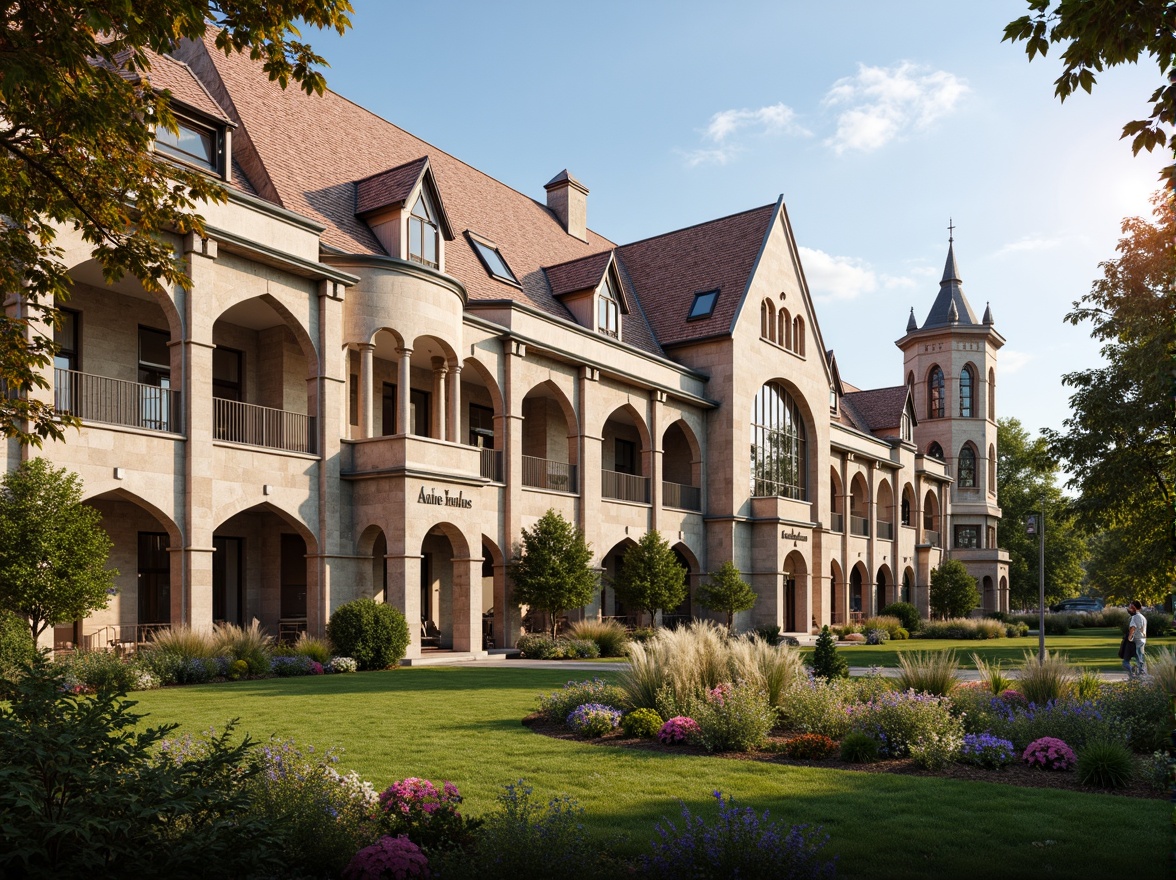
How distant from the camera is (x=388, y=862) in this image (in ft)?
20.0

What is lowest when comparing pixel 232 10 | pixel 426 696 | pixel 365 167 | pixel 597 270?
pixel 426 696

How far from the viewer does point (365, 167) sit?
103 ft

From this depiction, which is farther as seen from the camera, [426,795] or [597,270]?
[597,270]

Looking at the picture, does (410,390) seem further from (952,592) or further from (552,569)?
(952,592)

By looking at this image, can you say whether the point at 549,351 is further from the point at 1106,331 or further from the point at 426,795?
the point at 426,795

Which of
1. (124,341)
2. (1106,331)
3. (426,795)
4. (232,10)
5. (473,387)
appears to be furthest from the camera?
(473,387)

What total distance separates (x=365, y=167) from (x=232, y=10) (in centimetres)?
2314

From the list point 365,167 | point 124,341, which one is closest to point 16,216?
point 124,341

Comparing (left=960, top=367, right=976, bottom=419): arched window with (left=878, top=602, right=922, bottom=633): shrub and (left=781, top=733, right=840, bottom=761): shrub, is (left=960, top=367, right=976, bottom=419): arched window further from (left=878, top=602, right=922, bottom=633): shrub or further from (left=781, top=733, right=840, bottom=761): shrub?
(left=781, top=733, right=840, bottom=761): shrub

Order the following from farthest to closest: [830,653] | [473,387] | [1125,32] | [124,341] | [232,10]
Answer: [473,387]
[124,341]
[830,653]
[232,10]
[1125,32]

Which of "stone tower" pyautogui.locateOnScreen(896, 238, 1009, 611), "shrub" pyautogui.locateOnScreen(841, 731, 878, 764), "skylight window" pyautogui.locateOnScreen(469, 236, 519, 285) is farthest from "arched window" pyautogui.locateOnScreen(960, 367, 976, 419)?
"shrub" pyautogui.locateOnScreen(841, 731, 878, 764)

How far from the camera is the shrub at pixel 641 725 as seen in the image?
12.0 m

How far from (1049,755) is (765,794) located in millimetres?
3490

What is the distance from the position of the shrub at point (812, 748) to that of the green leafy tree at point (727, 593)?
26837mm
